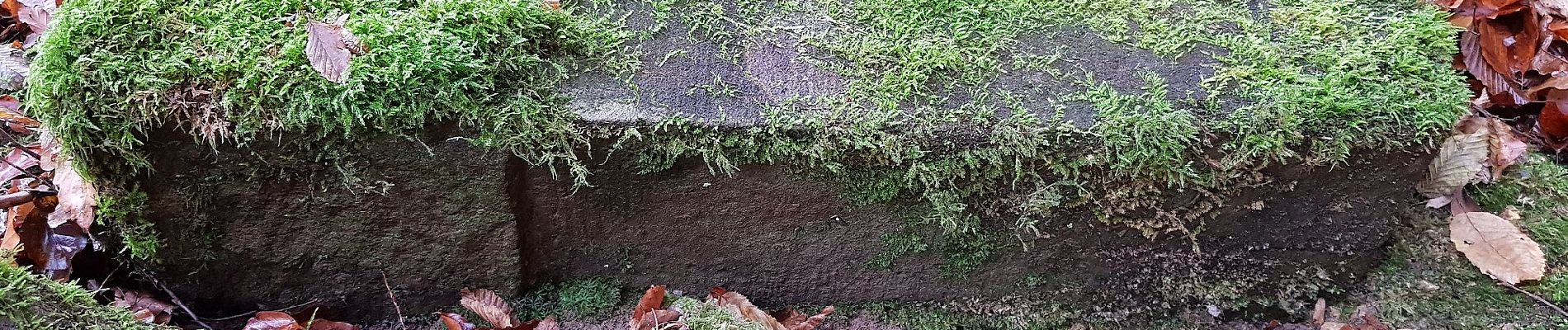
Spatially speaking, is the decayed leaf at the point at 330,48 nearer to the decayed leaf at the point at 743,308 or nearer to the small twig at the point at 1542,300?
the decayed leaf at the point at 743,308

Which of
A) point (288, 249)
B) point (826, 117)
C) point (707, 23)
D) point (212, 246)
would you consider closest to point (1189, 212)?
point (826, 117)

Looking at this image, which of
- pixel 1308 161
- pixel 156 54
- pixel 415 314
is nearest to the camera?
pixel 156 54

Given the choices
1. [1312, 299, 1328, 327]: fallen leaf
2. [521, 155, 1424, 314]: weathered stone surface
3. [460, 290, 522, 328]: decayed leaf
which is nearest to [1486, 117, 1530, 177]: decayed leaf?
[521, 155, 1424, 314]: weathered stone surface

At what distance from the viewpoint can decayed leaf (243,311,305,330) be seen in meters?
2.05

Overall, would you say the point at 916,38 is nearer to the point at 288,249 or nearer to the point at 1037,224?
the point at 1037,224

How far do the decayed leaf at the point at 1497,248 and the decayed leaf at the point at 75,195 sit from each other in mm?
3573

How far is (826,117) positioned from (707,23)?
1.31 ft

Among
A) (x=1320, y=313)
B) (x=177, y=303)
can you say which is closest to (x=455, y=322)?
(x=177, y=303)

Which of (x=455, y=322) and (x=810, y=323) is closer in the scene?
(x=455, y=322)

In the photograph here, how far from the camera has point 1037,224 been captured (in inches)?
82.9

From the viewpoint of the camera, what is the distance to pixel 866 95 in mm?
1835

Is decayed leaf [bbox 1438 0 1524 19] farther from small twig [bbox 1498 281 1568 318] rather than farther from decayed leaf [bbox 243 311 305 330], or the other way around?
decayed leaf [bbox 243 311 305 330]

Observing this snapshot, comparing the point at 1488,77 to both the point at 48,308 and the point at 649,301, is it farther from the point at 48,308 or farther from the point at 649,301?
the point at 48,308

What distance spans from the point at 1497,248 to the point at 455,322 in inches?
115
